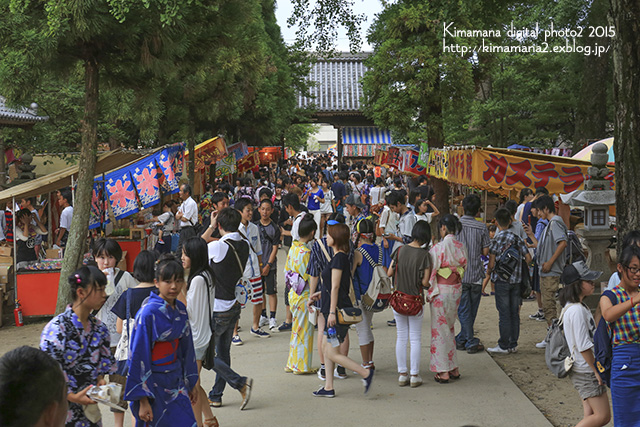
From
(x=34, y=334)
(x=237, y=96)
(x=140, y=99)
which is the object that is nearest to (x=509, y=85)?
(x=237, y=96)

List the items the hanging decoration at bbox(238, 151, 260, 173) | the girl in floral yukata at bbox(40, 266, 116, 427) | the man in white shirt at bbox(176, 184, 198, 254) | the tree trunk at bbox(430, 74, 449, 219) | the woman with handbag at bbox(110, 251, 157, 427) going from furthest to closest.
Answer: the hanging decoration at bbox(238, 151, 260, 173) < the tree trunk at bbox(430, 74, 449, 219) < the man in white shirt at bbox(176, 184, 198, 254) < the woman with handbag at bbox(110, 251, 157, 427) < the girl in floral yukata at bbox(40, 266, 116, 427)

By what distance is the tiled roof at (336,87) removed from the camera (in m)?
39.3

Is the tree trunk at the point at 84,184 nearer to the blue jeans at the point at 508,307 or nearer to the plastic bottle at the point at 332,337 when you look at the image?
the plastic bottle at the point at 332,337

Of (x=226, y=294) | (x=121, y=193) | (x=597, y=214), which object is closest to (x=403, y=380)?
(x=226, y=294)

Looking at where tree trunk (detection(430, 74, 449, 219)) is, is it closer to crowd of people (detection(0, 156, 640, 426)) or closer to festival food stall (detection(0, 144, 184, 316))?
crowd of people (detection(0, 156, 640, 426))

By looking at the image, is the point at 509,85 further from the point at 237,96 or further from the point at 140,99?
Result: the point at 140,99

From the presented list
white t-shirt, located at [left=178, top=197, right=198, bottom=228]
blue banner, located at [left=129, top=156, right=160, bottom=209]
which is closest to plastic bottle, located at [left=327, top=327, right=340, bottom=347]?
blue banner, located at [left=129, top=156, right=160, bottom=209]

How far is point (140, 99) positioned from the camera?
34.7 ft

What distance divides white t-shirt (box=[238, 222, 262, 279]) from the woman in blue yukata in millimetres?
4137

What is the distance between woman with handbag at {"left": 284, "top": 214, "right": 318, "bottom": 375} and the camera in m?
7.42

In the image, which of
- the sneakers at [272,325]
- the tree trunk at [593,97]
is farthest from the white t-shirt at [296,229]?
the tree trunk at [593,97]

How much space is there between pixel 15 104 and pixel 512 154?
739 centimetres

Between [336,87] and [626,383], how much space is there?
39150 mm

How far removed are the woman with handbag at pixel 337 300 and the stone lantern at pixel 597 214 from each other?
397 centimetres
